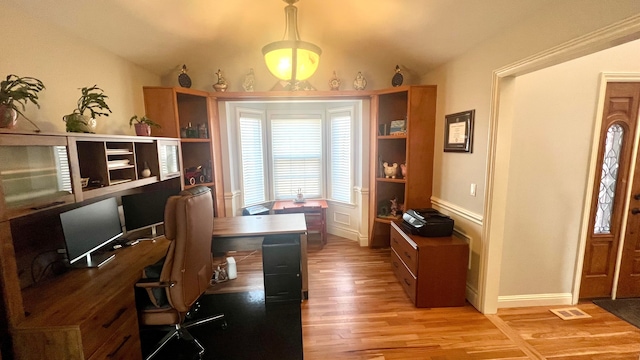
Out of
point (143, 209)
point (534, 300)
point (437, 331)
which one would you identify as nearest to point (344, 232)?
point (437, 331)

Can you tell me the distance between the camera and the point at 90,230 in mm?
1860

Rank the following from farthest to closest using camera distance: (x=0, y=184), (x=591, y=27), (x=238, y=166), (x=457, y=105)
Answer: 1. (x=238, y=166)
2. (x=457, y=105)
3. (x=591, y=27)
4. (x=0, y=184)

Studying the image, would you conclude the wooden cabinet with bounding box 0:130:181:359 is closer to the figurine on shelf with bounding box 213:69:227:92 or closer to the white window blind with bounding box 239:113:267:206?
the figurine on shelf with bounding box 213:69:227:92

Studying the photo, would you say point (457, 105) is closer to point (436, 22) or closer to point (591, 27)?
point (436, 22)

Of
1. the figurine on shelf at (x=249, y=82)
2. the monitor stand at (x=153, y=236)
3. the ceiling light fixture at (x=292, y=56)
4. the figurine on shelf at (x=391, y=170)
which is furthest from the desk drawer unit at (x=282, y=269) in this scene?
the figurine on shelf at (x=249, y=82)

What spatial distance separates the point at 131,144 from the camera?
2121 mm

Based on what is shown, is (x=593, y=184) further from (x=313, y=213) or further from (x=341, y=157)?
(x=313, y=213)

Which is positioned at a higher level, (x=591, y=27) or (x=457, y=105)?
→ (x=591, y=27)

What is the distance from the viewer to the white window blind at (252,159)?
4199 mm

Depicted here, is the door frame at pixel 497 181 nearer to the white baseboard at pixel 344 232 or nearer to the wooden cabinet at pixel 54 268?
the white baseboard at pixel 344 232

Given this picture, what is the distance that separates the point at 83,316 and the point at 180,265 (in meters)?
0.51

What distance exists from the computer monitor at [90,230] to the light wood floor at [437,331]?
129cm

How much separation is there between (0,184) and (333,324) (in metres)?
2.32

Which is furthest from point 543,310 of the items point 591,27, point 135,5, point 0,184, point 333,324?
point 135,5
